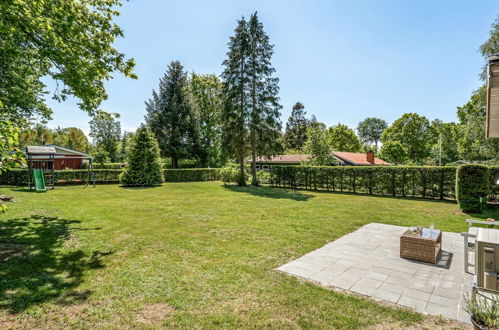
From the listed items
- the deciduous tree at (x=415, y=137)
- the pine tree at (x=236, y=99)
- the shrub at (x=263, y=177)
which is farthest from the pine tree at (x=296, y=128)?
the pine tree at (x=236, y=99)

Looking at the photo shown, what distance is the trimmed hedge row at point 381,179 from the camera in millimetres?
12477

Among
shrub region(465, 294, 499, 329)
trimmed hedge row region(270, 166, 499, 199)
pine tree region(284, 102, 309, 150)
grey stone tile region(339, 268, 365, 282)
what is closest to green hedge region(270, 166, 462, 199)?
trimmed hedge row region(270, 166, 499, 199)

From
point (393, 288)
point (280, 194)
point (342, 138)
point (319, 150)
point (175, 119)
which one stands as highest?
point (175, 119)

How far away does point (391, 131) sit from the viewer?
153 ft

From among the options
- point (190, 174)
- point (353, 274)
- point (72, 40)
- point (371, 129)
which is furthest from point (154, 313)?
point (371, 129)

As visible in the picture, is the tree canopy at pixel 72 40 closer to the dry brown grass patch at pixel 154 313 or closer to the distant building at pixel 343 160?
the dry brown grass patch at pixel 154 313

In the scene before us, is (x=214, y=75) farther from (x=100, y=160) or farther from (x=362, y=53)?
(x=362, y=53)

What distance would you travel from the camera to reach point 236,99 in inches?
768

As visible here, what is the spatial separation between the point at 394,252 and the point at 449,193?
33.0ft

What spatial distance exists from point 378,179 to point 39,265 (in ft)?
51.3

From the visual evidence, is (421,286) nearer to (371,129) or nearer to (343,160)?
(343,160)

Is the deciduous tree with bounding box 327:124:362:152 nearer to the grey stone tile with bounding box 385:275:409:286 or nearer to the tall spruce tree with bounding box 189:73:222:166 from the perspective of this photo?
the tall spruce tree with bounding box 189:73:222:166

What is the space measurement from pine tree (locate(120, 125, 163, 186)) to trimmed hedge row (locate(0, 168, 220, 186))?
2.57 meters

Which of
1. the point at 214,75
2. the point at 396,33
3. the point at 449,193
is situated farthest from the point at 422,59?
the point at 214,75
